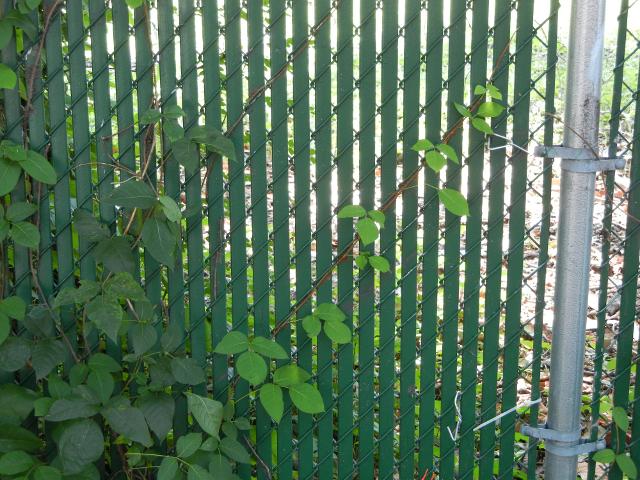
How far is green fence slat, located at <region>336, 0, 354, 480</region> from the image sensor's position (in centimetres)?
249

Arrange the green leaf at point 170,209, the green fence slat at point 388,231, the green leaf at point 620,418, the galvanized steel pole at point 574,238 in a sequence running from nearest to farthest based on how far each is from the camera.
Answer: the galvanized steel pole at point 574,238 → the green leaf at point 170,209 → the green fence slat at point 388,231 → the green leaf at point 620,418

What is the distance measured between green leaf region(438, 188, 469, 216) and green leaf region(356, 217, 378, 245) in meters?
0.23

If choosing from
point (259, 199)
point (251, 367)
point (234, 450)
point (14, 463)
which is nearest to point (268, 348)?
point (251, 367)

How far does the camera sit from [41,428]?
2857 mm

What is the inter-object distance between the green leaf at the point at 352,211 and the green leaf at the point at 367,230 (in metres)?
0.02

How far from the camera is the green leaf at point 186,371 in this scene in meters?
2.54

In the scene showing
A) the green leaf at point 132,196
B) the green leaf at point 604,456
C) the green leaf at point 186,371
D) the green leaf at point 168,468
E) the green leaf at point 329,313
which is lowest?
the green leaf at point 604,456

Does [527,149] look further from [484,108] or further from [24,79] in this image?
[24,79]

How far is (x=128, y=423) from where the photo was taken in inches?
96.6

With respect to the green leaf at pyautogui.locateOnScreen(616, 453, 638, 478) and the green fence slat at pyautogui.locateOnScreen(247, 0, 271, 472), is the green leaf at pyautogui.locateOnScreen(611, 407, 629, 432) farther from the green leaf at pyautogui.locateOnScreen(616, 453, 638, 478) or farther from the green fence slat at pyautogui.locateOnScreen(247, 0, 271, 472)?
the green fence slat at pyautogui.locateOnScreen(247, 0, 271, 472)

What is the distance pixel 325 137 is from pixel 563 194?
74 cm

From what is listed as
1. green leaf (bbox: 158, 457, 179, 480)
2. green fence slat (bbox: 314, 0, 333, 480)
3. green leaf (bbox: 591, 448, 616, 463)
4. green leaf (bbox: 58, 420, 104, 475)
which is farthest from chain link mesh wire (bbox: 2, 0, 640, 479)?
green leaf (bbox: 58, 420, 104, 475)

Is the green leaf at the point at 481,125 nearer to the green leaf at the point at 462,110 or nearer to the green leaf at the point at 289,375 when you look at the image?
the green leaf at the point at 462,110

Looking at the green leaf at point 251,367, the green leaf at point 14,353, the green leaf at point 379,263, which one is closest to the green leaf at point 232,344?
the green leaf at point 251,367
